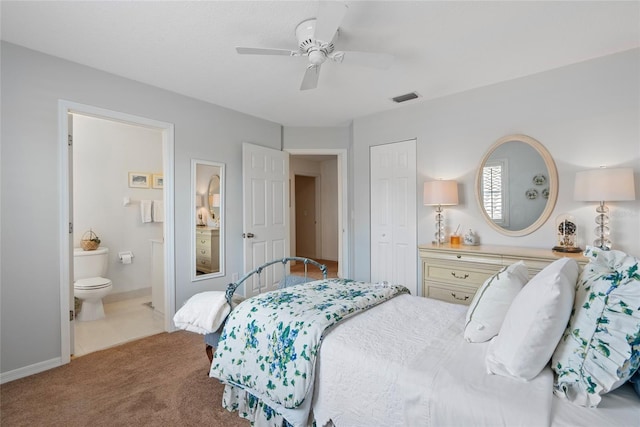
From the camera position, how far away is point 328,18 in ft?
5.65

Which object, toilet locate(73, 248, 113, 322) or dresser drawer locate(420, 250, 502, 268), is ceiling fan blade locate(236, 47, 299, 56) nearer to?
dresser drawer locate(420, 250, 502, 268)

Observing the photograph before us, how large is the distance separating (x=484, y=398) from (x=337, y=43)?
240cm

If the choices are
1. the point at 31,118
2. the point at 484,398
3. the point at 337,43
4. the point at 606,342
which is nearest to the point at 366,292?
the point at 484,398

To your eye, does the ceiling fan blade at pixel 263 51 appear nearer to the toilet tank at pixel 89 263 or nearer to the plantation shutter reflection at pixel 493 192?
the plantation shutter reflection at pixel 493 192

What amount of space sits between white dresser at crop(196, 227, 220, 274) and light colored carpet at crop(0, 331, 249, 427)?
1.03 m

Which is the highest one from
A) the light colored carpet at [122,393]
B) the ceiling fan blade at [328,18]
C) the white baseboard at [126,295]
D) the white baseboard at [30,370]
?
the ceiling fan blade at [328,18]

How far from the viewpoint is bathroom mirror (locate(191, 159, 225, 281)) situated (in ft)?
11.1

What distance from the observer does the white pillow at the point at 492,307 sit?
1345 mm

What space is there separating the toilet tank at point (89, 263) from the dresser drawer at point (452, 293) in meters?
3.90

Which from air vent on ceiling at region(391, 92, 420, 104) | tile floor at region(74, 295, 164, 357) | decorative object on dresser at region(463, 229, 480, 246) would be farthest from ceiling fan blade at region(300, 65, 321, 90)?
tile floor at region(74, 295, 164, 357)

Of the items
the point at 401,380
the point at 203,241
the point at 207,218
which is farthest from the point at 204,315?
the point at 207,218

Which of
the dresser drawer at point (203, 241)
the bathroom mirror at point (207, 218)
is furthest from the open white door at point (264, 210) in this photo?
the dresser drawer at point (203, 241)

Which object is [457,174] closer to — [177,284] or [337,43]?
[337,43]

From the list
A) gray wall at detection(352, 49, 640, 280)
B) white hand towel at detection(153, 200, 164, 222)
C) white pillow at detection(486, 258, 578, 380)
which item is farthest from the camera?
white hand towel at detection(153, 200, 164, 222)
